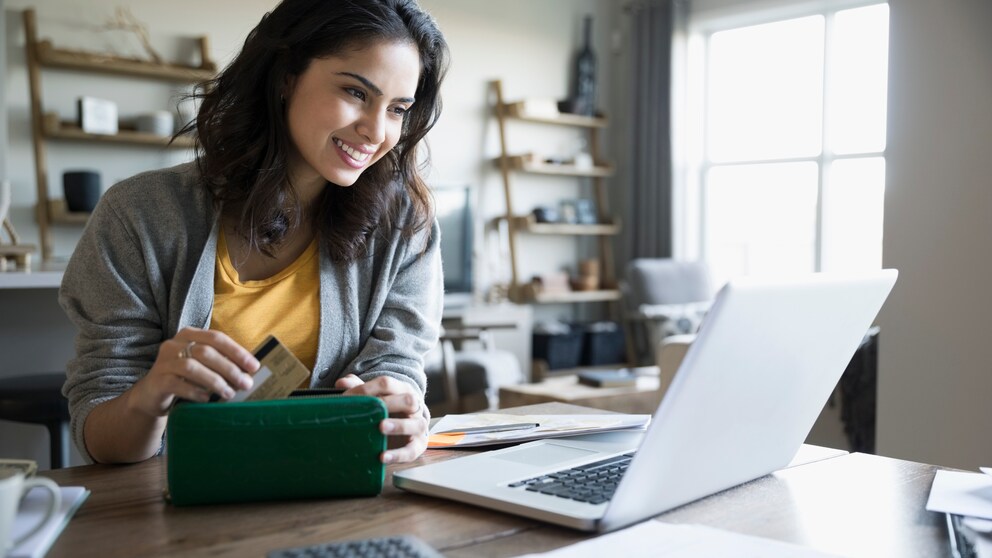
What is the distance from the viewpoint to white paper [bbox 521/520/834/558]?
2.49 ft

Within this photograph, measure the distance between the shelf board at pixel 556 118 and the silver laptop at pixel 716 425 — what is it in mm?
4816

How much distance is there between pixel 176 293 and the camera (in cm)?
128

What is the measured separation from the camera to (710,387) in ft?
2.64

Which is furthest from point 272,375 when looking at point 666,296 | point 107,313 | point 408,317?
point 666,296

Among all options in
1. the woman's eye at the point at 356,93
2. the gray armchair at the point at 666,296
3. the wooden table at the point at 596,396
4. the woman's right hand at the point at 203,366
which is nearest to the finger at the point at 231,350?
the woman's right hand at the point at 203,366

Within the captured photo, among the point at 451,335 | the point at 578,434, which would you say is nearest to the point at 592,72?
the point at 451,335

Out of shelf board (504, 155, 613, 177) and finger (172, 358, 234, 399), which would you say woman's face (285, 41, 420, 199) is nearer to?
finger (172, 358, 234, 399)

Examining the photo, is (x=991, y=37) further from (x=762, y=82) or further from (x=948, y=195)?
(x=762, y=82)

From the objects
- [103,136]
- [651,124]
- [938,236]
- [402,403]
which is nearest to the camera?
[402,403]

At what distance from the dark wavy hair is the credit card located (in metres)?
0.48

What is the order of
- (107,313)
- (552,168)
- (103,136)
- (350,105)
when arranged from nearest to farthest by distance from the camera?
(107,313) < (350,105) < (103,136) < (552,168)

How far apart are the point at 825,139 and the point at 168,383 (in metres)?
5.22

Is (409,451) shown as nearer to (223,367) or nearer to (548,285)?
(223,367)

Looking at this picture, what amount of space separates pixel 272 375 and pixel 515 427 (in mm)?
401
